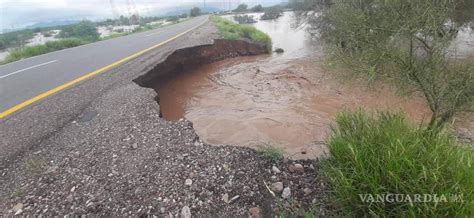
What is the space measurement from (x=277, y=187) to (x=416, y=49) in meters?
1.97

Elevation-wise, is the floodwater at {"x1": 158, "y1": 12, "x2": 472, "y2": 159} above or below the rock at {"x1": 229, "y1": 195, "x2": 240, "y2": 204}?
below

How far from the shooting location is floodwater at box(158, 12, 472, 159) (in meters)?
4.09

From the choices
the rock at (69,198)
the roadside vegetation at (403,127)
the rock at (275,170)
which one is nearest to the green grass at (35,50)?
the rock at (69,198)

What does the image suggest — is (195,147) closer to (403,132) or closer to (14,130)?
(403,132)

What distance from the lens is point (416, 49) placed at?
255 cm

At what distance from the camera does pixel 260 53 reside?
43.7ft

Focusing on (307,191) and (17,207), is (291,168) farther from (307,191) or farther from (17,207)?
(17,207)

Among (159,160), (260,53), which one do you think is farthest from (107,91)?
(260,53)

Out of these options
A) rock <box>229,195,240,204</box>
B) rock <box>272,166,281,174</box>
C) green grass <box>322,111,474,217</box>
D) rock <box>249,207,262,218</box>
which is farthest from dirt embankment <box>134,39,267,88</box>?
green grass <box>322,111,474,217</box>

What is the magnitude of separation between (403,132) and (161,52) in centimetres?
781

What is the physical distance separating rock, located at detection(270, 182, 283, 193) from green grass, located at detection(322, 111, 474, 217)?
0.42m

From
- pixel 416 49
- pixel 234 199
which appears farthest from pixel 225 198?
pixel 416 49

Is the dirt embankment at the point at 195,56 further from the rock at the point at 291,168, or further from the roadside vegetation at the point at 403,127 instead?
the roadside vegetation at the point at 403,127

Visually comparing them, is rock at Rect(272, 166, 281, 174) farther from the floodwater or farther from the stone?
the stone
